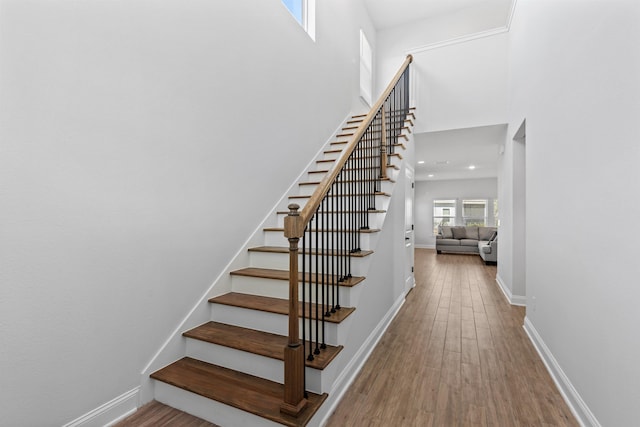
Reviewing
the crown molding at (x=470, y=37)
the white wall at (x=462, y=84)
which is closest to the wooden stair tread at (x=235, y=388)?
the white wall at (x=462, y=84)

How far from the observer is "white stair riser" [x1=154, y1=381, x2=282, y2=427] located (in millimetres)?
1616

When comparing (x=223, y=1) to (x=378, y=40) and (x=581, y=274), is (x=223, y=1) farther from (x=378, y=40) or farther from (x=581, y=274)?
(x=378, y=40)

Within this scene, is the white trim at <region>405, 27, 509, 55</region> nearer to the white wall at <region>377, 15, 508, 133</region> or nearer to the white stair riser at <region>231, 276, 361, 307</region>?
the white wall at <region>377, 15, 508, 133</region>

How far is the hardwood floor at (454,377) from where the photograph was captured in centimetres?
182

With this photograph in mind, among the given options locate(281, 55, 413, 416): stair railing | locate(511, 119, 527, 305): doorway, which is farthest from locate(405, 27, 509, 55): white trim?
locate(281, 55, 413, 416): stair railing

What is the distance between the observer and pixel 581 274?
1.84m

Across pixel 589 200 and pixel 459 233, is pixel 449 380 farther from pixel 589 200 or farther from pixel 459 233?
pixel 459 233

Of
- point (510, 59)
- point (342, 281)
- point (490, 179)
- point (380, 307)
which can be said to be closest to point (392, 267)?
point (380, 307)

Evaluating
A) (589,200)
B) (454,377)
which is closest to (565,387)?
(454,377)

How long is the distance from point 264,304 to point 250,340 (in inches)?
11.2

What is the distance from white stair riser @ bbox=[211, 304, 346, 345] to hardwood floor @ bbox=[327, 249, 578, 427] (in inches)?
18.5

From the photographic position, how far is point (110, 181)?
170 cm

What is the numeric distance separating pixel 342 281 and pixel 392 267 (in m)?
1.44

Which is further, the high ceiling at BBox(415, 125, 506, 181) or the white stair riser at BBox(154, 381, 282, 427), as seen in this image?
the high ceiling at BBox(415, 125, 506, 181)
